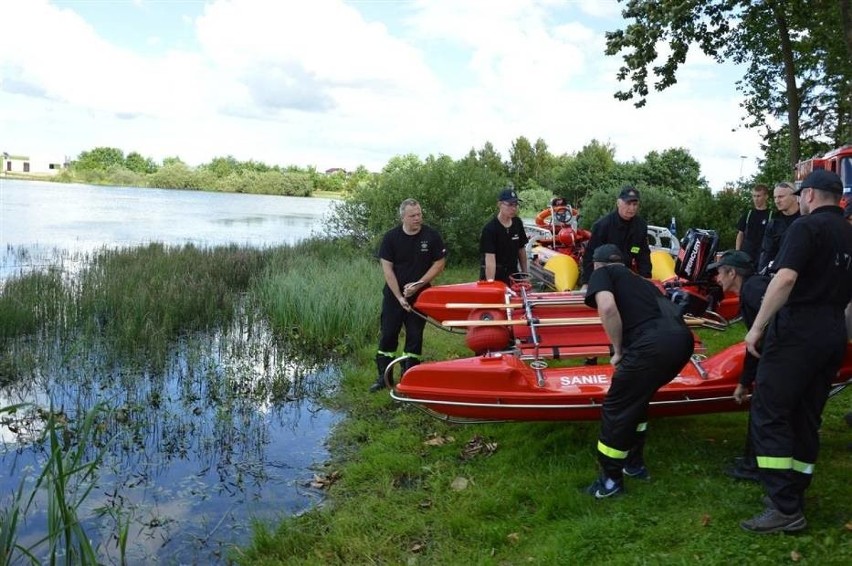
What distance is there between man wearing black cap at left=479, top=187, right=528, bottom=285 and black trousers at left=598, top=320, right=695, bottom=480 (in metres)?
2.82

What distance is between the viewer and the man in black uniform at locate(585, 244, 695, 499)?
374 centimetres

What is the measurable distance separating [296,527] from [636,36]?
11.2 metres

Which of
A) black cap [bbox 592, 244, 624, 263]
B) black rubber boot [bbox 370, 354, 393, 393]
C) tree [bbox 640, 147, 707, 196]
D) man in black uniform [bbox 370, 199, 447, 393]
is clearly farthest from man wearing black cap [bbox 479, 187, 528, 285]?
tree [bbox 640, 147, 707, 196]

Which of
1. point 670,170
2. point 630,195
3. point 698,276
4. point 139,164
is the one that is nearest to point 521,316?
point 630,195

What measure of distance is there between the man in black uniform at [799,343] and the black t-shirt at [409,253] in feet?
10.6

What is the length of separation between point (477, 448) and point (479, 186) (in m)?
10.6

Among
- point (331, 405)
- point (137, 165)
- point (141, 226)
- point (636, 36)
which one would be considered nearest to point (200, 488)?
point (331, 405)

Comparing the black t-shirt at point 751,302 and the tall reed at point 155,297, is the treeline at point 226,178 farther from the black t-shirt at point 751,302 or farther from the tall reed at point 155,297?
the black t-shirt at point 751,302

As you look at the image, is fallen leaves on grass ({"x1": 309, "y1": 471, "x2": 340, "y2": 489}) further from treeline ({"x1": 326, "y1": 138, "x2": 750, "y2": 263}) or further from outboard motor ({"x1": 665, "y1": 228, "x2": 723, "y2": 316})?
treeline ({"x1": 326, "y1": 138, "x2": 750, "y2": 263})

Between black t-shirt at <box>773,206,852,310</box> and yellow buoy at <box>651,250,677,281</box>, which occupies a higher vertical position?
black t-shirt at <box>773,206,852,310</box>

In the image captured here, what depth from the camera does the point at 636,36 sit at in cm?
1242

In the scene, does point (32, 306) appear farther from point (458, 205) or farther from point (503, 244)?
point (458, 205)

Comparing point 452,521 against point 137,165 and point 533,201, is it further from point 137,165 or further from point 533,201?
point 137,165

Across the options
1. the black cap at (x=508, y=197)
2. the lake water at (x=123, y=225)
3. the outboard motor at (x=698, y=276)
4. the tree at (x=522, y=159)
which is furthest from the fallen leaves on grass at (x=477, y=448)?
the tree at (x=522, y=159)
